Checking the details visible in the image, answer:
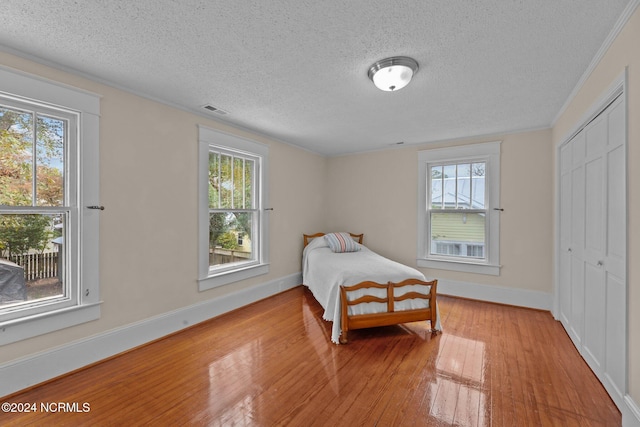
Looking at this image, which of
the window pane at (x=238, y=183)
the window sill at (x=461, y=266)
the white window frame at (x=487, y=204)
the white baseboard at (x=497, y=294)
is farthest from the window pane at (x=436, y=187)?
the window pane at (x=238, y=183)

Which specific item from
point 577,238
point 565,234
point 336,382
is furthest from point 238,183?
point 565,234

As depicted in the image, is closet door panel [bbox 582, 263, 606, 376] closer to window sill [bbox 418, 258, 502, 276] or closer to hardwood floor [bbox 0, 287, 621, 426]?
hardwood floor [bbox 0, 287, 621, 426]

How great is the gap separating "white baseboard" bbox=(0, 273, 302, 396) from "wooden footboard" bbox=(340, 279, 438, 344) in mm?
1552

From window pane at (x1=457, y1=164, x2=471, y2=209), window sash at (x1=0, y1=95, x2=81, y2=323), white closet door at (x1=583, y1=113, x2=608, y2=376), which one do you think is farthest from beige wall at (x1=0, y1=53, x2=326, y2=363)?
white closet door at (x1=583, y1=113, x2=608, y2=376)

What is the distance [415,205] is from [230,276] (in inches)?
116

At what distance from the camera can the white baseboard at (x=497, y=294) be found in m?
3.55

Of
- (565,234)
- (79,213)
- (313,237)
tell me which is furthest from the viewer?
(313,237)

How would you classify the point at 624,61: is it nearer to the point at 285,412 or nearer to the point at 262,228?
the point at 285,412

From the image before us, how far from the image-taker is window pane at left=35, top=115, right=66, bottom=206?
206cm

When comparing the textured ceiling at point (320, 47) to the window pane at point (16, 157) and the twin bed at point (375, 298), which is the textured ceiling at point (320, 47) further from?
the twin bed at point (375, 298)

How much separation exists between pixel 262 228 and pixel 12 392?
2.65m

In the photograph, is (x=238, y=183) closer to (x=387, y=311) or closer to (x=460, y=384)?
(x=387, y=311)

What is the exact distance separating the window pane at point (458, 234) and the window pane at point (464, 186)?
15 centimetres

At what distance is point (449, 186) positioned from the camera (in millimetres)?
4227
